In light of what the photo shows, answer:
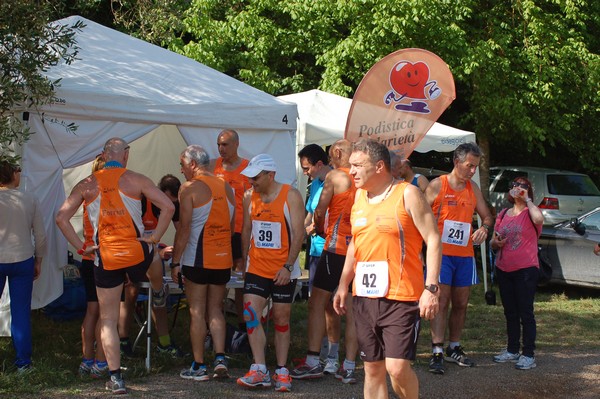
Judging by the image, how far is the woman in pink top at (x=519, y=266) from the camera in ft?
25.2

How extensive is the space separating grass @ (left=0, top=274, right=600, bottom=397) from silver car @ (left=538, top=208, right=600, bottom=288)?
12.1 inches

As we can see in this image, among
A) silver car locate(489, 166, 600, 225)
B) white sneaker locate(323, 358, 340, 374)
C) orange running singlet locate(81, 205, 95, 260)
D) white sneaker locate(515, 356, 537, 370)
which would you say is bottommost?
white sneaker locate(323, 358, 340, 374)

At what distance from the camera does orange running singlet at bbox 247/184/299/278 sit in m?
6.75

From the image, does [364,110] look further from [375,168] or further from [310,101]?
[310,101]

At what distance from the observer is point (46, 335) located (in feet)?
28.1

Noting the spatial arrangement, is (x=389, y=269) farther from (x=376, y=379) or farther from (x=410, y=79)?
(x=410, y=79)

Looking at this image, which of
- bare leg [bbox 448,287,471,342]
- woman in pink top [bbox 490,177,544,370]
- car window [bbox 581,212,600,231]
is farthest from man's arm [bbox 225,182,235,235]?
car window [bbox 581,212,600,231]

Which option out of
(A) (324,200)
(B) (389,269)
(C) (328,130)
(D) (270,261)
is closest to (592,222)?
(C) (328,130)

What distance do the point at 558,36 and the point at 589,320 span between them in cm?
733

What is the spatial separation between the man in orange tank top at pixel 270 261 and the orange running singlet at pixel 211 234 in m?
0.28

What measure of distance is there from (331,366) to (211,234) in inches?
60.9

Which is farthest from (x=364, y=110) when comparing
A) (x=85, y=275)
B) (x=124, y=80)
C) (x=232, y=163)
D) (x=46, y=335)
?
(x=46, y=335)

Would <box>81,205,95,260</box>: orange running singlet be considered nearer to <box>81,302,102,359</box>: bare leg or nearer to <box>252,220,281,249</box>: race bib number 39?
<box>81,302,102,359</box>: bare leg

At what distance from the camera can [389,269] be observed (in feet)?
17.2
